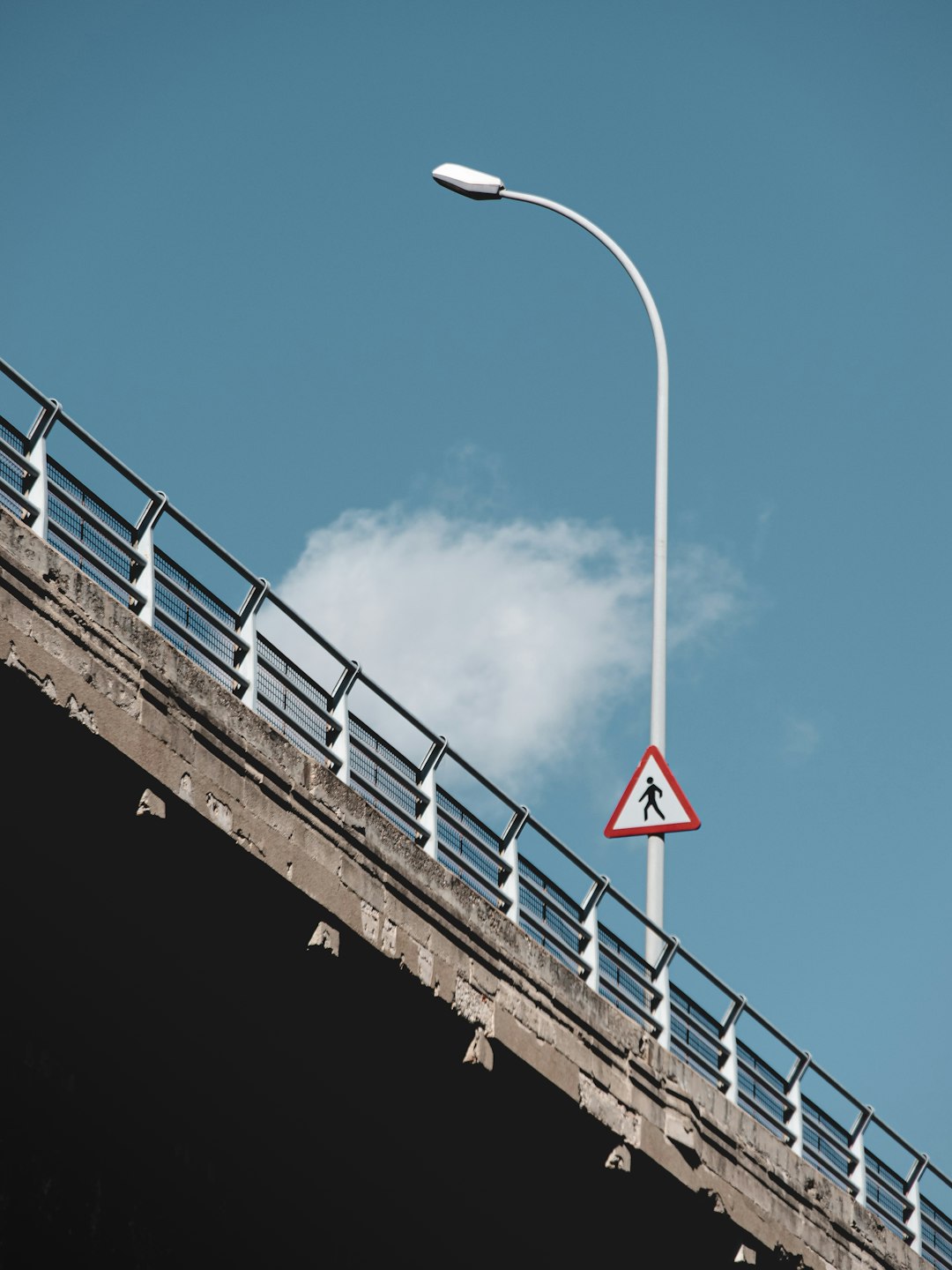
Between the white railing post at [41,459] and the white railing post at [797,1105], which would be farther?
the white railing post at [797,1105]

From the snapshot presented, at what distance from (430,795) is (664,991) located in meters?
3.28

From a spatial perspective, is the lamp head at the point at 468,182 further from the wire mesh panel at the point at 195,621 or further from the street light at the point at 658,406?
the wire mesh panel at the point at 195,621

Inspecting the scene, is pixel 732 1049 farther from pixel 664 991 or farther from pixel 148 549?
pixel 148 549

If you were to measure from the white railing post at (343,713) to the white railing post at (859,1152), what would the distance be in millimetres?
7623

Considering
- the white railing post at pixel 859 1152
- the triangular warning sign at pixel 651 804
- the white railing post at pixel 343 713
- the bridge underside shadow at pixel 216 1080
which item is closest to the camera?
the bridge underside shadow at pixel 216 1080

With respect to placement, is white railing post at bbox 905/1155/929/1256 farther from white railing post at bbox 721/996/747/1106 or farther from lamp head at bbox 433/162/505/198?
lamp head at bbox 433/162/505/198

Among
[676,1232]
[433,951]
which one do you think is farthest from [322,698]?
[676,1232]

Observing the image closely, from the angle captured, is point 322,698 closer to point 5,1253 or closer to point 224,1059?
point 224,1059

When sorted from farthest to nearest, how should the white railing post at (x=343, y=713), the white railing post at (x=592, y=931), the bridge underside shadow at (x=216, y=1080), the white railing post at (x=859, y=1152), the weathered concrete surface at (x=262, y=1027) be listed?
the white railing post at (x=859, y=1152) < the white railing post at (x=592, y=931) < the white railing post at (x=343, y=713) < the bridge underside shadow at (x=216, y=1080) < the weathered concrete surface at (x=262, y=1027)

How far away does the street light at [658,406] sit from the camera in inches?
773

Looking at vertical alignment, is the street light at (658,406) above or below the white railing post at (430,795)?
above

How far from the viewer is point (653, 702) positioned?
768 inches

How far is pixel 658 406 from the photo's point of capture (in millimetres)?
21516

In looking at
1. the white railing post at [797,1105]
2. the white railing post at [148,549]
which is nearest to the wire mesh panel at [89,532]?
the white railing post at [148,549]
